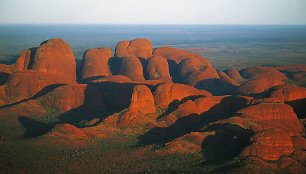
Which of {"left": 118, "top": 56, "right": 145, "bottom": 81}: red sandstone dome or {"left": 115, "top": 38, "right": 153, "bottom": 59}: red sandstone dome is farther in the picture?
{"left": 115, "top": 38, "right": 153, "bottom": 59}: red sandstone dome

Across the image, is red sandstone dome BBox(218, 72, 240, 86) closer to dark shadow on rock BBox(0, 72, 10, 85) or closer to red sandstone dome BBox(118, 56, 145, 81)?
red sandstone dome BBox(118, 56, 145, 81)

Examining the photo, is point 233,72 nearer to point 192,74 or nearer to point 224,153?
point 192,74

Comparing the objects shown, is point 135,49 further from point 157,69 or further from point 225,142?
point 225,142

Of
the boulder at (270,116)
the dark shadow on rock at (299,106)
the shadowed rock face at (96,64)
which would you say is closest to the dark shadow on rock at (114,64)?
the shadowed rock face at (96,64)

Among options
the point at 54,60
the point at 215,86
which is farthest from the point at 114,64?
the point at 215,86

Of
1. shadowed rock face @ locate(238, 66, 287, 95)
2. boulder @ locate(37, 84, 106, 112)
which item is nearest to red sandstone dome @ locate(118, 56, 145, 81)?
shadowed rock face @ locate(238, 66, 287, 95)

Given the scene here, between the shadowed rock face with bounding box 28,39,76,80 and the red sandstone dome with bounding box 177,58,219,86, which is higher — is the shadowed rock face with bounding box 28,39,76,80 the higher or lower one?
the higher one

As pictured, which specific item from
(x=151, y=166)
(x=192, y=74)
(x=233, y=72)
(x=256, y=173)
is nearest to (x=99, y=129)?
(x=151, y=166)
